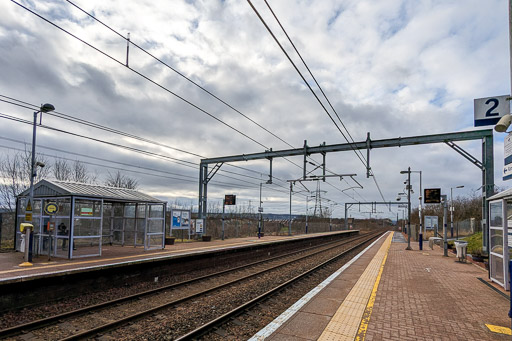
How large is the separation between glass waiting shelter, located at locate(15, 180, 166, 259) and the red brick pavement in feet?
36.4

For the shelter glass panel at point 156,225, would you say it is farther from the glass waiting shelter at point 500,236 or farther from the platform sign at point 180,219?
the glass waiting shelter at point 500,236

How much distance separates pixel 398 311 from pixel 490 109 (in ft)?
25.4

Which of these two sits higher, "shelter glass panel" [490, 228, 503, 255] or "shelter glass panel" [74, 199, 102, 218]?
"shelter glass panel" [74, 199, 102, 218]

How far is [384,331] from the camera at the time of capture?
6.00m

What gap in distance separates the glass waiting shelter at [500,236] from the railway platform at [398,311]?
46cm

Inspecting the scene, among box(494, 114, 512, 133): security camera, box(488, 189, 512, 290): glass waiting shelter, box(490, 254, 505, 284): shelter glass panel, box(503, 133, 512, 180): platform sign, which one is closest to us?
box(494, 114, 512, 133): security camera

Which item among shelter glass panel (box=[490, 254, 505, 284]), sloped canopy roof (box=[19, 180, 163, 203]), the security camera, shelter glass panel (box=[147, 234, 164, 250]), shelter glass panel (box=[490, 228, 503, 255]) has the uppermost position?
the security camera

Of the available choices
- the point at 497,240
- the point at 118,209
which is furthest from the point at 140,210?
the point at 497,240

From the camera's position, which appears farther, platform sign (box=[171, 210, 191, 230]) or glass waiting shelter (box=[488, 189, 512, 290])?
platform sign (box=[171, 210, 191, 230])

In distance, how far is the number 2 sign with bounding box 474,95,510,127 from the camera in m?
10.6

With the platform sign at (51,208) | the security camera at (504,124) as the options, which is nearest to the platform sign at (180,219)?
the platform sign at (51,208)

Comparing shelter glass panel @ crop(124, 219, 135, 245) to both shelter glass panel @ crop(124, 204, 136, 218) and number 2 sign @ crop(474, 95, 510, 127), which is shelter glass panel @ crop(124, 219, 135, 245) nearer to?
shelter glass panel @ crop(124, 204, 136, 218)

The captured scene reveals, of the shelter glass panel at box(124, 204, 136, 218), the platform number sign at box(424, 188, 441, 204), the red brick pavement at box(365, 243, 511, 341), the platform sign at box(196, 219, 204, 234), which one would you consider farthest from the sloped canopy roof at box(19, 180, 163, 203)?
the platform number sign at box(424, 188, 441, 204)

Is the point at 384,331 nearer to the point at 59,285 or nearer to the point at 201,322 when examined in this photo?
the point at 201,322
